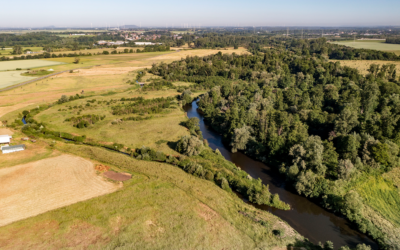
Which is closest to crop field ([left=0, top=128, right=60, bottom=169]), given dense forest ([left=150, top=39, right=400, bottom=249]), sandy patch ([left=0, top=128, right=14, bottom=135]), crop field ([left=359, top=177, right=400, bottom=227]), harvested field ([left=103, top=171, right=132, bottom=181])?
sandy patch ([left=0, top=128, right=14, bottom=135])

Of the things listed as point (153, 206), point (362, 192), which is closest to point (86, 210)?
point (153, 206)

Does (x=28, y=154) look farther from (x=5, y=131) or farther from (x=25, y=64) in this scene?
(x=25, y=64)

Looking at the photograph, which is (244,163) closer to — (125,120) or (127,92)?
(125,120)

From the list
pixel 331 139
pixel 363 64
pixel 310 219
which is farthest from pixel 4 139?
pixel 363 64

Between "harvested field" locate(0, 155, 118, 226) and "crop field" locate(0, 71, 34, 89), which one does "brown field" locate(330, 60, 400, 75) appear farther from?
"crop field" locate(0, 71, 34, 89)

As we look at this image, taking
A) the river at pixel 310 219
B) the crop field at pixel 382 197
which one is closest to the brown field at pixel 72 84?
the river at pixel 310 219

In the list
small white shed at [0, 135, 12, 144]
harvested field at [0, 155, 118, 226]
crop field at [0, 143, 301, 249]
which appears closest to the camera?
crop field at [0, 143, 301, 249]
